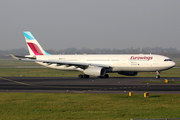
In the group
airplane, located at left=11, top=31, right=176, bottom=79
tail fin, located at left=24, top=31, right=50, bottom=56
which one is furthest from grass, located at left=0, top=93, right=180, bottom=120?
tail fin, located at left=24, top=31, right=50, bottom=56

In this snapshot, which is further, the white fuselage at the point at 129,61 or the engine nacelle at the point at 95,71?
the engine nacelle at the point at 95,71

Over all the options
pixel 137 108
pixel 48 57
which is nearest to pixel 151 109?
pixel 137 108

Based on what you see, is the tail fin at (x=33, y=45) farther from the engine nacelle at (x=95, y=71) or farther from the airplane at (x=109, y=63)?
the engine nacelle at (x=95, y=71)

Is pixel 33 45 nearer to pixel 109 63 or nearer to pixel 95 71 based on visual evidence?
pixel 95 71

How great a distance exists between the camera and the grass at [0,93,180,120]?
688 inches

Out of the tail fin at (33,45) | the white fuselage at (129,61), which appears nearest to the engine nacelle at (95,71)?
the white fuselage at (129,61)

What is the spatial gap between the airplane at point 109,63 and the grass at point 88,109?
28149 mm

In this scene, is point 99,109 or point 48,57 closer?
point 99,109

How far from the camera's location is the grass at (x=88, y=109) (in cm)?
1748

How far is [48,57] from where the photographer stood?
63.3 metres

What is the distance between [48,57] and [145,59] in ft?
74.4

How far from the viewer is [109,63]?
55875 millimetres

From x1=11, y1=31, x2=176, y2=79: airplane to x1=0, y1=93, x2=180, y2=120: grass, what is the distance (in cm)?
2815

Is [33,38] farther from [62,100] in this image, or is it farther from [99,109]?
[99,109]
